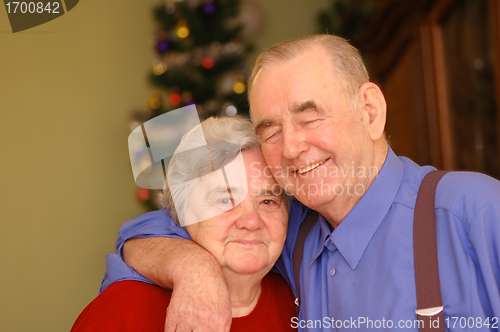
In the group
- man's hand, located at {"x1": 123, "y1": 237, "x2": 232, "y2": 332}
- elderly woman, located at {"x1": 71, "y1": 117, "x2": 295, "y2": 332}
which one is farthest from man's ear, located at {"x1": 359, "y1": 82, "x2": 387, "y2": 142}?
man's hand, located at {"x1": 123, "y1": 237, "x2": 232, "y2": 332}

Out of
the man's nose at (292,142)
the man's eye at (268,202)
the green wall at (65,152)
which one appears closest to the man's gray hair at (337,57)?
the man's nose at (292,142)

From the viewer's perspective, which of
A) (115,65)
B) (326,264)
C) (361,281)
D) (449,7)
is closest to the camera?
(361,281)

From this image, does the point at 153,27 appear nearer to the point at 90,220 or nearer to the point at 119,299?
the point at 90,220

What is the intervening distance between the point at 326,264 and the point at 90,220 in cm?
226

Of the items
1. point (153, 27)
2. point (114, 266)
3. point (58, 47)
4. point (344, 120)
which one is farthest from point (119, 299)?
point (153, 27)

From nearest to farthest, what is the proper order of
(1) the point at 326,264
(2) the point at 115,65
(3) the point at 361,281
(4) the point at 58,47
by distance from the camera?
(3) the point at 361,281 < (1) the point at 326,264 < (4) the point at 58,47 < (2) the point at 115,65

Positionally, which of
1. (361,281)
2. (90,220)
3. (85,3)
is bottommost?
(90,220)

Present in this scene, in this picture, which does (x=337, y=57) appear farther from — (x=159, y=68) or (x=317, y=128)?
(x=159, y=68)

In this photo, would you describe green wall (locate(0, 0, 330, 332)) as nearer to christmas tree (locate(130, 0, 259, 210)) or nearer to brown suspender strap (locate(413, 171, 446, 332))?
christmas tree (locate(130, 0, 259, 210))

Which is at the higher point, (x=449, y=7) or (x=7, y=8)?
(x=7, y=8)

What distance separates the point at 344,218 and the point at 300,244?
0.67 feet

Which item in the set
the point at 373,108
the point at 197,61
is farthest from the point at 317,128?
the point at 197,61

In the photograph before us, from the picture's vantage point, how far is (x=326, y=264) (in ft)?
3.70

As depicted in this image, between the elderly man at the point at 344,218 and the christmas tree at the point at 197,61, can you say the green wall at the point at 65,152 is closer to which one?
the christmas tree at the point at 197,61
